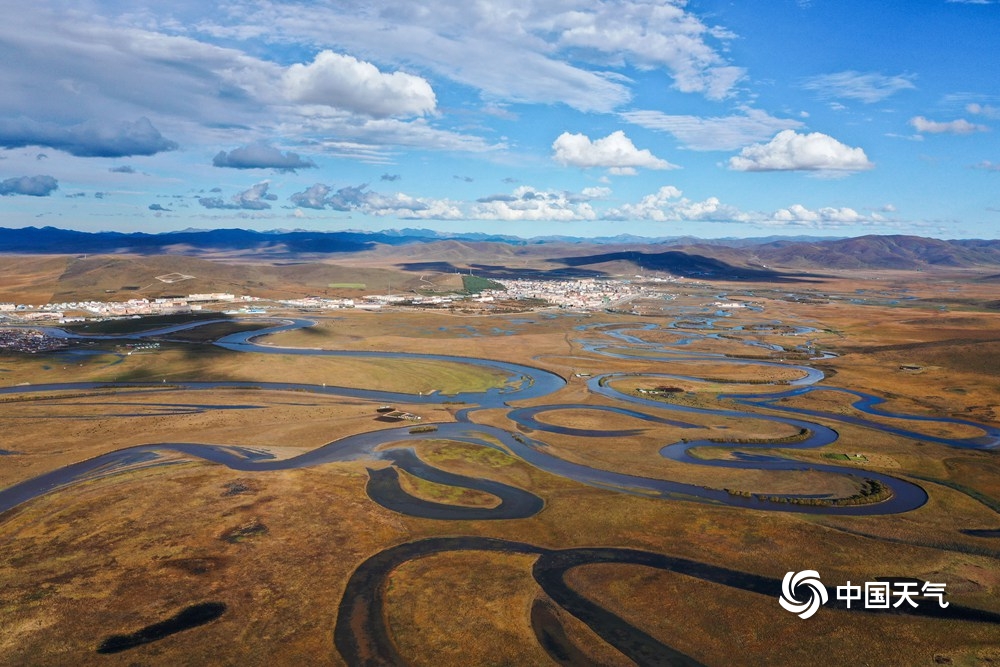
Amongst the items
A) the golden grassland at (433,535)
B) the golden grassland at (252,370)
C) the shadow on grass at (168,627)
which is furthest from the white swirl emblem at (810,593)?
the golden grassland at (252,370)

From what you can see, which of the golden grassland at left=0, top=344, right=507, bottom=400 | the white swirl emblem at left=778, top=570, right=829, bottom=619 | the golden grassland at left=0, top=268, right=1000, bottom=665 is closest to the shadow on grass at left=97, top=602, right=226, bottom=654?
the golden grassland at left=0, top=268, right=1000, bottom=665

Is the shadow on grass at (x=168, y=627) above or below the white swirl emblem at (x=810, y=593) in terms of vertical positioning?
below

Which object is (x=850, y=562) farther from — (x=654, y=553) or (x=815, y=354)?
(x=815, y=354)

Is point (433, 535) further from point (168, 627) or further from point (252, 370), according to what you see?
point (252, 370)

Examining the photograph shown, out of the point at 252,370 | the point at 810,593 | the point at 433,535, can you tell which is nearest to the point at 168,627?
the point at 433,535

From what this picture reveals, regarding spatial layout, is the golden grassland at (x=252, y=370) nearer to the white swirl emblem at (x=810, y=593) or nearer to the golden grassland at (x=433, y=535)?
the golden grassland at (x=433, y=535)

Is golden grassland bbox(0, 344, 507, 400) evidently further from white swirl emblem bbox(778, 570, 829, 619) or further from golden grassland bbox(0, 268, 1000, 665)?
white swirl emblem bbox(778, 570, 829, 619)

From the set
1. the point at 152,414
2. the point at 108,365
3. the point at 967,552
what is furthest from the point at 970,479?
the point at 108,365
